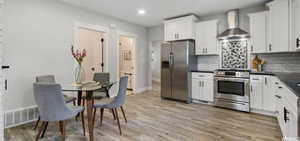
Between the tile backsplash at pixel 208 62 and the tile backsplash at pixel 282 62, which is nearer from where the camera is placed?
the tile backsplash at pixel 282 62

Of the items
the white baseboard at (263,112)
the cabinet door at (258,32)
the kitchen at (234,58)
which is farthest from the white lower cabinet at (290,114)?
the cabinet door at (258,32)

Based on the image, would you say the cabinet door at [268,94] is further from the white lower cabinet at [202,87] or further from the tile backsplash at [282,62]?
the white lower cabinet at [202,87]

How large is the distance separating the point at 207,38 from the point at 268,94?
1956 mm

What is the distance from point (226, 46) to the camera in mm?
4227

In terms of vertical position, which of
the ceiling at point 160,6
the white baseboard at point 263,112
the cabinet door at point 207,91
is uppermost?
the ceiling at point 160,6

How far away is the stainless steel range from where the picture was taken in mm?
3527

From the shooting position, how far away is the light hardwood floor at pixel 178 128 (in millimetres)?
2330

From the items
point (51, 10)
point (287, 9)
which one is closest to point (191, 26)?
point (287, 9)

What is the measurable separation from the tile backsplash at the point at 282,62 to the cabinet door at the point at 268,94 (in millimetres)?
647

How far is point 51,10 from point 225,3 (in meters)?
3.89

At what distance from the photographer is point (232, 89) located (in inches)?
147

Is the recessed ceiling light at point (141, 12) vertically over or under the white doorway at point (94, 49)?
over

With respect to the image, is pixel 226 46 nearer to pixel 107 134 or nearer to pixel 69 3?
pixel 107 134

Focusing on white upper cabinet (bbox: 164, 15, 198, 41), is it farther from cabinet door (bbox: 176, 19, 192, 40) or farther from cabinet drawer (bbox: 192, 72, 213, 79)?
cabinet drawer (bbox: 192, 72, 213, 79)
